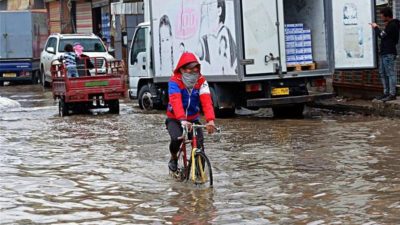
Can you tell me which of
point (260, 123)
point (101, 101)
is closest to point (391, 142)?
point (260, 123)

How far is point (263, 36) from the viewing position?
15.9 metres

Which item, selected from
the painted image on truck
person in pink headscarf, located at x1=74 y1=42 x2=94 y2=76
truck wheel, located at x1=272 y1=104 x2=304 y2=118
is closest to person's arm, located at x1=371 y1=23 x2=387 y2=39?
truck wheel, located at x1=272 y1=104 x2=304 y2=118

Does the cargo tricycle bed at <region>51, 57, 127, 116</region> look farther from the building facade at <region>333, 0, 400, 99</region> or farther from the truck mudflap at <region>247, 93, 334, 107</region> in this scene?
the building facade at <region>333, 0, 400, 99</region>

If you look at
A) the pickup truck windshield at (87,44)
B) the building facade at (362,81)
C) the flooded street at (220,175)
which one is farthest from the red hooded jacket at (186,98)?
the pickup truck windshield at (87,44)

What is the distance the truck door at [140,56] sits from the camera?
20.0 metres

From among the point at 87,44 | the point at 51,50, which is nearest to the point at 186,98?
the point at 87,44

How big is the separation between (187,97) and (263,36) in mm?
6941

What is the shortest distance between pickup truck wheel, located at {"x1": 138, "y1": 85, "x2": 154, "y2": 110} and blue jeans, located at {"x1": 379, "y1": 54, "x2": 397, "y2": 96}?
612cm

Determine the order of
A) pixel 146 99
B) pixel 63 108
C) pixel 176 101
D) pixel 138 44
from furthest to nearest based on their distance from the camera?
pixel 138 44
pixel 146 99
pixel 63 108
pixel 176 101

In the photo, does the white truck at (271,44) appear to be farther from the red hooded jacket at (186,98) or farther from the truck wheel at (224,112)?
the red hooded jacket at (186,98)

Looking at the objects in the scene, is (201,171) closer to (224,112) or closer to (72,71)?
(224,112)

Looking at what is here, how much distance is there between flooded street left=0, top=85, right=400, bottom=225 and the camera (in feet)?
25.4

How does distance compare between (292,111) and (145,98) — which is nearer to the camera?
(292,111)

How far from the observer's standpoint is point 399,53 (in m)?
17.4
